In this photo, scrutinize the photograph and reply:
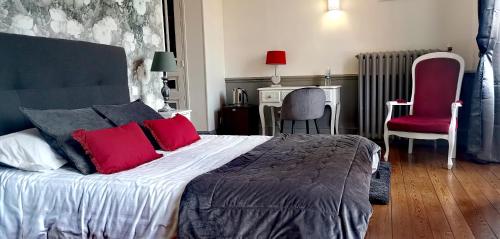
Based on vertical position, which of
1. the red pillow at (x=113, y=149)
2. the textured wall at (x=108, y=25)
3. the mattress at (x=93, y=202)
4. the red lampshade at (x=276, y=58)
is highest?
the textured wall at (x=108, y=25)

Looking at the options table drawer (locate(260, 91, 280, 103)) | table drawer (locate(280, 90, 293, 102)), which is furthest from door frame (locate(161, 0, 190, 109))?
table drawer (locate(280, 90, 293, 102))

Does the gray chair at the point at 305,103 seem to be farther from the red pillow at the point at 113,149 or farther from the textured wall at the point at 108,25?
the red pillow at the point at 113,149

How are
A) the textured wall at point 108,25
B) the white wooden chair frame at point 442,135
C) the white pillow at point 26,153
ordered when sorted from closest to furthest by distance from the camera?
the white pillow at point 26,153 < the textured wall at point 108,25 < the white wooden chair frame at point 442,135

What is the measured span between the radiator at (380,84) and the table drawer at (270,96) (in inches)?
40.5

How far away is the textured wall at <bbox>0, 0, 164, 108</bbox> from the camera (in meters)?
2.30

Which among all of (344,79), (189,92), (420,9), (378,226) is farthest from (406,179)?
(189,92)

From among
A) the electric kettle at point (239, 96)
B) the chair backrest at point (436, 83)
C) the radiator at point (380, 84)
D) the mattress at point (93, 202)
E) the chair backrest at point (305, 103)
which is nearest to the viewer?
the mattress at point (93, 202)

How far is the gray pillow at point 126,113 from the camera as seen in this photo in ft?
8.23

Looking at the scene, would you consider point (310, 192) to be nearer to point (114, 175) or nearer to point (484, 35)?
point (114, 175)

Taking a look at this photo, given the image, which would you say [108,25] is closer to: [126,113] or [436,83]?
[126,113]

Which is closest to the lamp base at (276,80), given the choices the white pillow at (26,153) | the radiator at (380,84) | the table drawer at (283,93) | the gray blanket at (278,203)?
the table drawer at (283,93)

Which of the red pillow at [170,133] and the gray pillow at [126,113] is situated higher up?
the gray pillow at [126,113]

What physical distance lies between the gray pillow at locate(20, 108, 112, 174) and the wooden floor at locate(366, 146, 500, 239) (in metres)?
1.63

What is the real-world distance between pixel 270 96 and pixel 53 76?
282 centimetres
